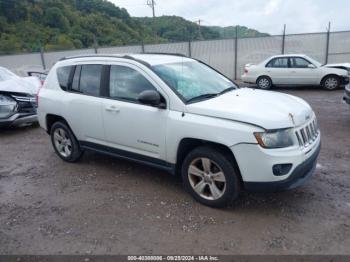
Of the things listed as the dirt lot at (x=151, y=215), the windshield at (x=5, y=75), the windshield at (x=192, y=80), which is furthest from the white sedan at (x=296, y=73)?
the windshield at (x=5, y=75)

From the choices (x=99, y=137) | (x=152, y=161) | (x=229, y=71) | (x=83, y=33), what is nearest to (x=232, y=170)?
(x=152, y=161)

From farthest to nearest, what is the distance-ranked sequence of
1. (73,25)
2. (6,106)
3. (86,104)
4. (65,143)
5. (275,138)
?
1. (73,25)
2. (6,106)
3. (65,143)
4. (86,104)
5. (275,138)

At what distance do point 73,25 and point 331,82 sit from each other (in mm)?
31824

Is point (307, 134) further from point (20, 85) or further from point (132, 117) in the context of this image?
point (20, 85)

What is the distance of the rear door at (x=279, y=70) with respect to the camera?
12.9 metres

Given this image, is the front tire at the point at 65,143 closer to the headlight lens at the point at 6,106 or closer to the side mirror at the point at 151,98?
the side mirror at the point at 151,98

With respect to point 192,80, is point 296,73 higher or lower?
lower

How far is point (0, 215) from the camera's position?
4.00 meters

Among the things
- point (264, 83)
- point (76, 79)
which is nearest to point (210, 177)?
→ point (76, 79)

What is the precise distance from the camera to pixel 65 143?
5574 millimetres

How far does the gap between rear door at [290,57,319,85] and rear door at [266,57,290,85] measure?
0.64 ft

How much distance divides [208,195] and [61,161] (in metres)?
3.00

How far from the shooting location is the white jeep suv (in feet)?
11.3

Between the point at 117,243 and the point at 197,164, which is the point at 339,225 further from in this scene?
the point at 117,243
